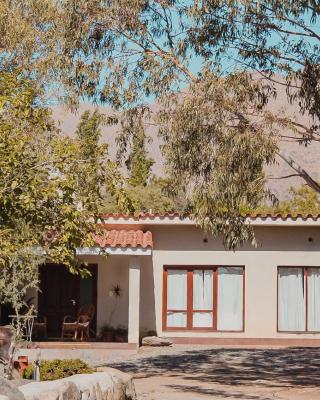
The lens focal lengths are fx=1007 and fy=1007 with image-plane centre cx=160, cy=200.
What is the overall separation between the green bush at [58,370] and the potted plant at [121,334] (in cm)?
1215

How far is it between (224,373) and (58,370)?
6.14m

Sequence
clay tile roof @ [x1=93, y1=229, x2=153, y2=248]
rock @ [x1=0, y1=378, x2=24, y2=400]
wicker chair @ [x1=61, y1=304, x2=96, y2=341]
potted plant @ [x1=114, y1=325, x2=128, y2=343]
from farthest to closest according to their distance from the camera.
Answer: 1. potted plant @ [x1=114, y1=325, x2=128, y2=343]
2. wicker chair @ [x1=61, y1=304, x2=96, y2=341]
3. clay tile roof @ [x1=93, y1=229, x2=153, y2=248]
4. rock @ [x1=0, y1=378, x2=24, y2=400]

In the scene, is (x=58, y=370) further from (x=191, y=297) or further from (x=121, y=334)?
(x=191, y=297)

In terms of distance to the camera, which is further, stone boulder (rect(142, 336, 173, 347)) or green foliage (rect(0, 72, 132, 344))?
stone boulder (rect(142, 336, 173, 347))

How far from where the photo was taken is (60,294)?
29.9 m

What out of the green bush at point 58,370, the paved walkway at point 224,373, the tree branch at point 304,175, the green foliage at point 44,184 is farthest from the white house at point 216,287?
the green bush at point 58,370

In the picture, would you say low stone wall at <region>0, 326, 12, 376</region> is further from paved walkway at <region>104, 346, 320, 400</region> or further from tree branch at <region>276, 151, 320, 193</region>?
tree branch at <region>276, 151, 320, 193</region>

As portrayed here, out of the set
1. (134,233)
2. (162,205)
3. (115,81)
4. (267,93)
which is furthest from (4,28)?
(162,205)

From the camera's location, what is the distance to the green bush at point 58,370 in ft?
51.2

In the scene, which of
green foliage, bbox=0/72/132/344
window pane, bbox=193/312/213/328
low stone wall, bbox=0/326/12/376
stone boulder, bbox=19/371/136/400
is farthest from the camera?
window pane, bbox=193/312/213/328

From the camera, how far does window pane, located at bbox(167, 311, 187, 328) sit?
96.1 ft

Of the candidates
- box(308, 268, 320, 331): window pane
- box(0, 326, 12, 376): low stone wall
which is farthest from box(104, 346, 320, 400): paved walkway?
box(0, 326, 12, 376): low stone wall

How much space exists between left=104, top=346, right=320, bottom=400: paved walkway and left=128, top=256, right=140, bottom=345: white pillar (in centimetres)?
51

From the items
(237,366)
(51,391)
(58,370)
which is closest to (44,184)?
(58,370)
